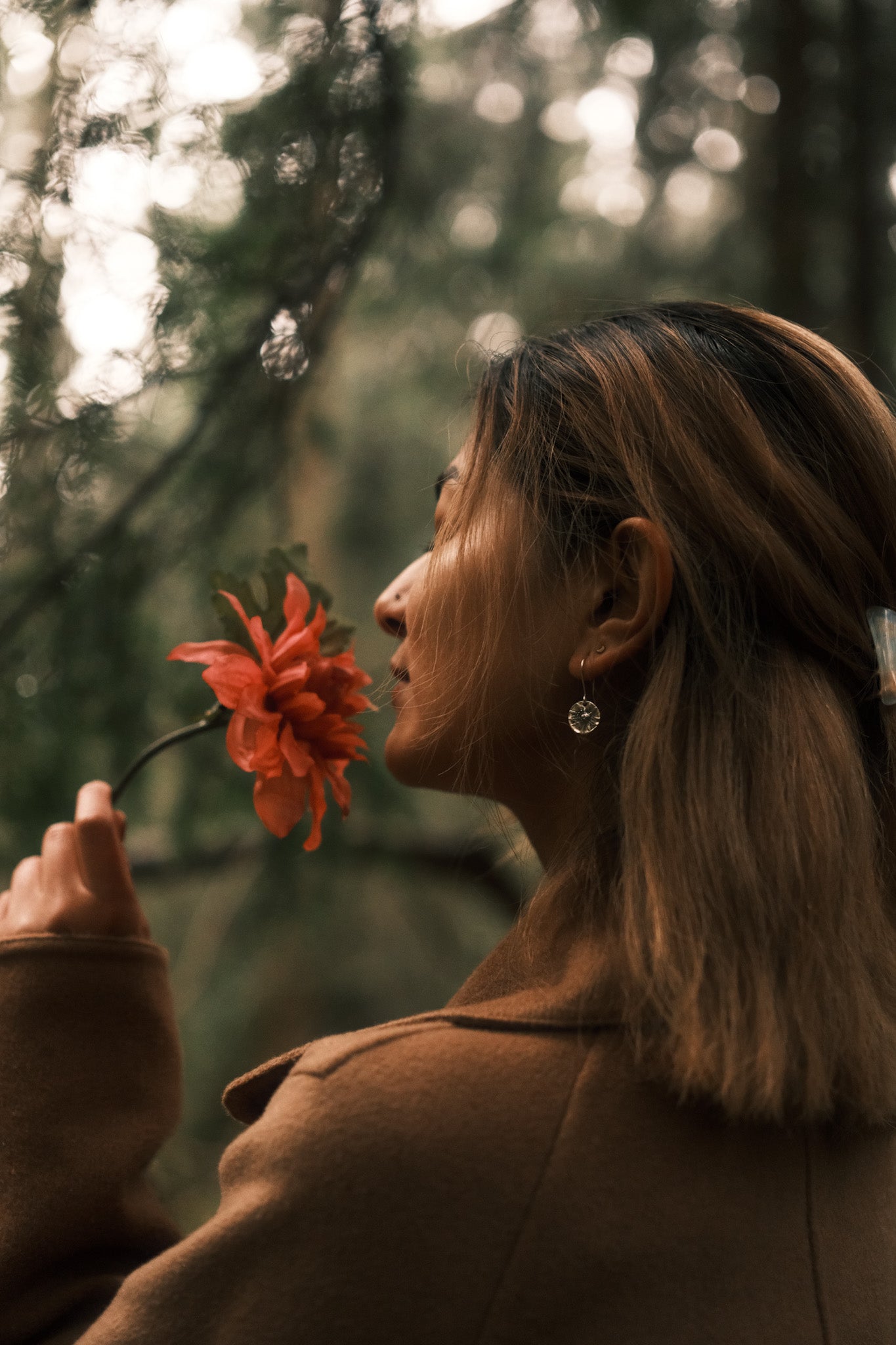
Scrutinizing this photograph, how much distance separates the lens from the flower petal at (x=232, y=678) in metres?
1.11

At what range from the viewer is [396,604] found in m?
1.25

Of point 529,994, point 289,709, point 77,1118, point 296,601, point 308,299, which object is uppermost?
point 308,299

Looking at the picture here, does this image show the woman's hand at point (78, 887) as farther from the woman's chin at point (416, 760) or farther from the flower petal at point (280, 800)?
the woman's chin at point (416, 760)

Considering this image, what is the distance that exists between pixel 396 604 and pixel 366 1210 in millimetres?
669

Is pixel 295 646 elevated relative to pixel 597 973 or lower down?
elevated

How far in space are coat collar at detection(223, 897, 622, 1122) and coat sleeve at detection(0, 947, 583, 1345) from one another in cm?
2

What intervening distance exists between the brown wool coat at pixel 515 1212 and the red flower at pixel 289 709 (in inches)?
11.0

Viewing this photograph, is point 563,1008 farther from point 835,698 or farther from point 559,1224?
point 835,698

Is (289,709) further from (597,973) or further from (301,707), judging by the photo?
(597,973)

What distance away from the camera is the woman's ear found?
3.25 ft

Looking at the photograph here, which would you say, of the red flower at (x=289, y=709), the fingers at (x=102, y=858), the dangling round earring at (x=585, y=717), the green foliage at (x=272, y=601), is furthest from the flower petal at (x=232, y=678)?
the dangling round earring at (x=585, y=717)

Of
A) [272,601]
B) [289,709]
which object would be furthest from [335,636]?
[289,709]

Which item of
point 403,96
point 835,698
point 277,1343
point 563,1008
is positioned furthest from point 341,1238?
point 403,96

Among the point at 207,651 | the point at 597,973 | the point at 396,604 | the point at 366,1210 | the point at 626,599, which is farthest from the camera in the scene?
the point at 396,604
